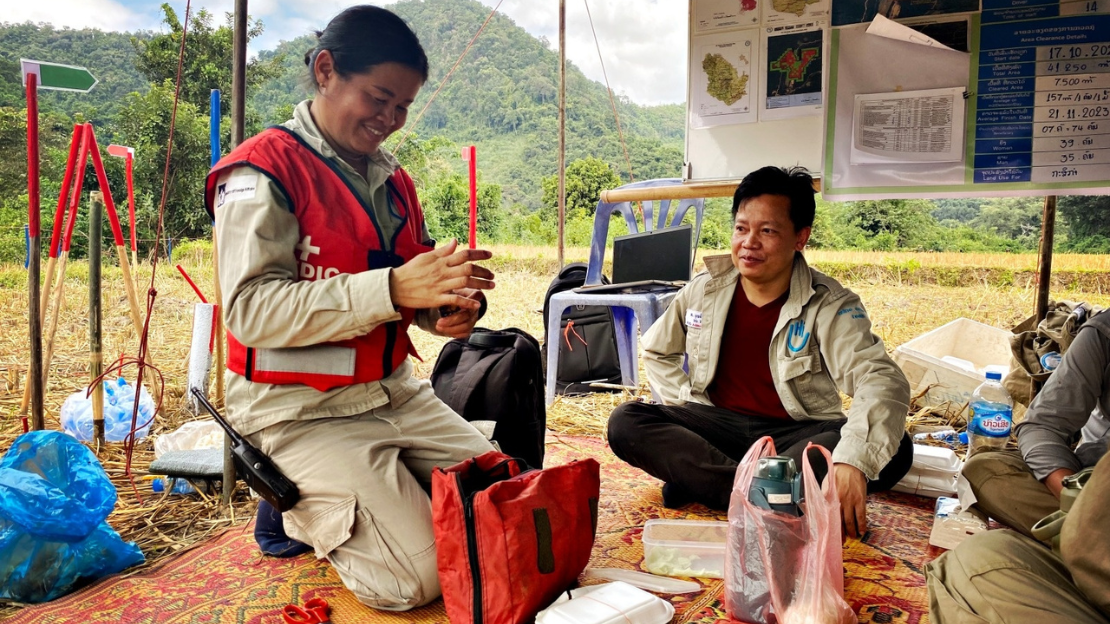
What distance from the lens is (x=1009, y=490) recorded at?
214cm

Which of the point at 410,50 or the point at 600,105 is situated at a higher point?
the point at 600,105

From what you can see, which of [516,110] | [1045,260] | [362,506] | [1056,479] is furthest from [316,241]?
[516,110]

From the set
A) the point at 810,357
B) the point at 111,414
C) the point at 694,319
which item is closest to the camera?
the point at 810,357

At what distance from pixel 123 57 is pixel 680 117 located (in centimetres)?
2087

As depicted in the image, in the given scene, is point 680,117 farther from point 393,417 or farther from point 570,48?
point 393,417

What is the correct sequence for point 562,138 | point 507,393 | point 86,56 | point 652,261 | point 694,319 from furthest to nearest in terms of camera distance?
point 86,56
point 562,138
point 652,261
point 694,319
point 507,393

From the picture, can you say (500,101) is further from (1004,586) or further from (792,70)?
(1004,586)

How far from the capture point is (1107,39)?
2682 mm

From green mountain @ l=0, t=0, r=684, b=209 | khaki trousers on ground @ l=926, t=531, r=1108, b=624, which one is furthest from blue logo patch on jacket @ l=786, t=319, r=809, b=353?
green mountain @ l=0, t=0, r=684, b=209

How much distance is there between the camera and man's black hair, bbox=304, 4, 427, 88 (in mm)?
2070

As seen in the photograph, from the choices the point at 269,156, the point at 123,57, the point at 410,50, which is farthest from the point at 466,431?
the point at 123,57

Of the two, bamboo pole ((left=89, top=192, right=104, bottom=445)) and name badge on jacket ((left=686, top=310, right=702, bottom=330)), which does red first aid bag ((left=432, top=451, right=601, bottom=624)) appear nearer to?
name badge on jacket ((left=686, top=310, right=702, bottom=330))

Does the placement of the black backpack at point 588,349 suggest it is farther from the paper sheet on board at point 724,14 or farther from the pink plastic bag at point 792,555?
the pink plastic bag at point 792,555

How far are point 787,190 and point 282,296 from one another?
1701 millimetres
